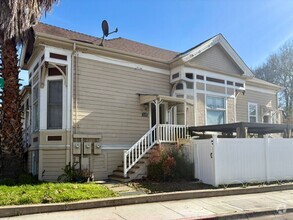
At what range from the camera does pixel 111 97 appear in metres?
14.7

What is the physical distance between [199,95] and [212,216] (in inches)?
384

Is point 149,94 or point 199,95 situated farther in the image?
point 199,95

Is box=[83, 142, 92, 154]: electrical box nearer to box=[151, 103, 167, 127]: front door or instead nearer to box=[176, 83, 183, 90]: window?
box=[151, 103, 167, 127]: front door

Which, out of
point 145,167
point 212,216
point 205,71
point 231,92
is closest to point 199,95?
point 205,71

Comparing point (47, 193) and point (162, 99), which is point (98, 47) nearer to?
point (162, 99)

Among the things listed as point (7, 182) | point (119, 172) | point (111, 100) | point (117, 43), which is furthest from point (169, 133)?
point (7, 182)

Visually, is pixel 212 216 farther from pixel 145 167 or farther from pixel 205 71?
pixel 205 71

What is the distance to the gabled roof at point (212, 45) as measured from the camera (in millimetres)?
16609

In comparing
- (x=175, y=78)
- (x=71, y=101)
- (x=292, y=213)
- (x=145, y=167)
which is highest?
(x=175, y=78)

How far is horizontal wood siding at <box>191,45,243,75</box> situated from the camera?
56.9 feet

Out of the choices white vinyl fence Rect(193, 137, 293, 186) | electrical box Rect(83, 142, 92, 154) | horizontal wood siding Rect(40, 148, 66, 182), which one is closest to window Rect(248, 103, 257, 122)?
white vinyl fence Rect(193, 137, 293, 186)

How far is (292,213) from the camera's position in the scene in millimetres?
8766

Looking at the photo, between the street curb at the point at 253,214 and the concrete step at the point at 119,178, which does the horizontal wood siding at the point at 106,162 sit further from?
the street curb at the point at 253,214

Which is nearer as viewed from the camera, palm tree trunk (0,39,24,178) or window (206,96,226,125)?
palm tree trunk (0,39,24,178)
